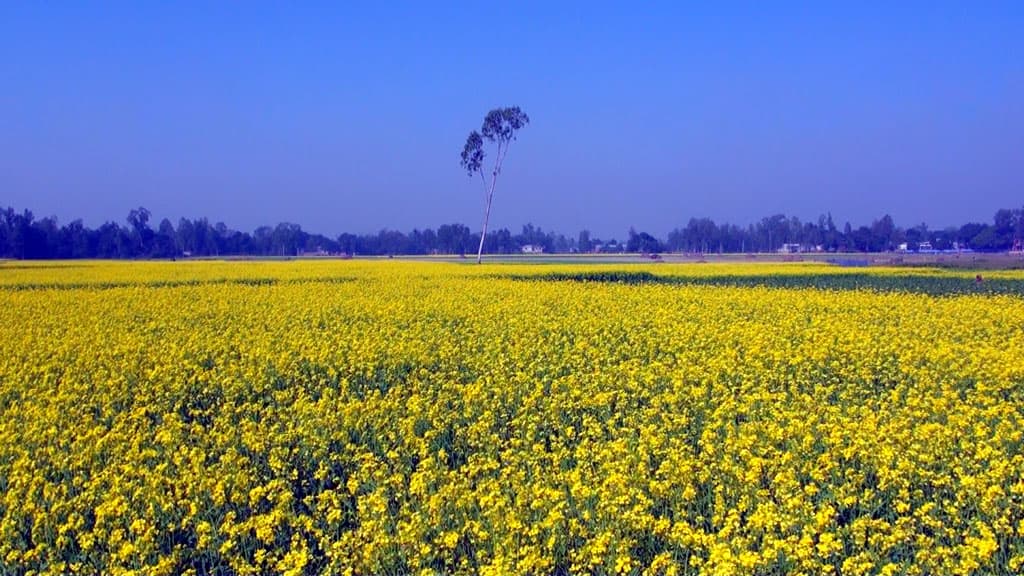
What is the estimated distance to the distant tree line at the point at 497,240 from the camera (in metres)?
130

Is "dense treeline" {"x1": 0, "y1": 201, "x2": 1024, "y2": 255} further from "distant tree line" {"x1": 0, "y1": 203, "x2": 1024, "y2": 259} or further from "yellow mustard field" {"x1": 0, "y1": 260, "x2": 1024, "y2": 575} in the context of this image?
"yellow mustard field" {"x1": 0, "y1": 260, "x2": 1024, "y2": 575}

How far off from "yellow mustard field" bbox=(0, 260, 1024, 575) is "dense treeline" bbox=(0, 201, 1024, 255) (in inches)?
4724

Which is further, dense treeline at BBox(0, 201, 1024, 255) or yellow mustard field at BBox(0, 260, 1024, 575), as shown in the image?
dense treeline at BBox(0, 201, 1024, 255)

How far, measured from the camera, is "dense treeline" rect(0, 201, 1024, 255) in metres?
132

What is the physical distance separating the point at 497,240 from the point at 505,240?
2.92 metres

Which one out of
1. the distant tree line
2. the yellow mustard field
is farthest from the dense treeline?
the yellow mustard field

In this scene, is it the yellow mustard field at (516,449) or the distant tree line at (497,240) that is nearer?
the yellow mustard field at (516,449)

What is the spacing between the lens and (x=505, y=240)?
16788cm

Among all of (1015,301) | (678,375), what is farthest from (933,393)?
(1015,301)

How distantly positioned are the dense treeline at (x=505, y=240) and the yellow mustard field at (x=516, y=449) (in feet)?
394

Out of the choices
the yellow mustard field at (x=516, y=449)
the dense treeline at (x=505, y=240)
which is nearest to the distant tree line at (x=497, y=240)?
the dense treeline at (x=505, y=240)

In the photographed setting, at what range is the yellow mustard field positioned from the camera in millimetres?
5121

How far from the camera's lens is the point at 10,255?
104 m

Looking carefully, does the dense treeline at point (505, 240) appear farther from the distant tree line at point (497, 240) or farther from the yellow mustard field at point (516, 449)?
the yellow mustard field at point (516, 449)
